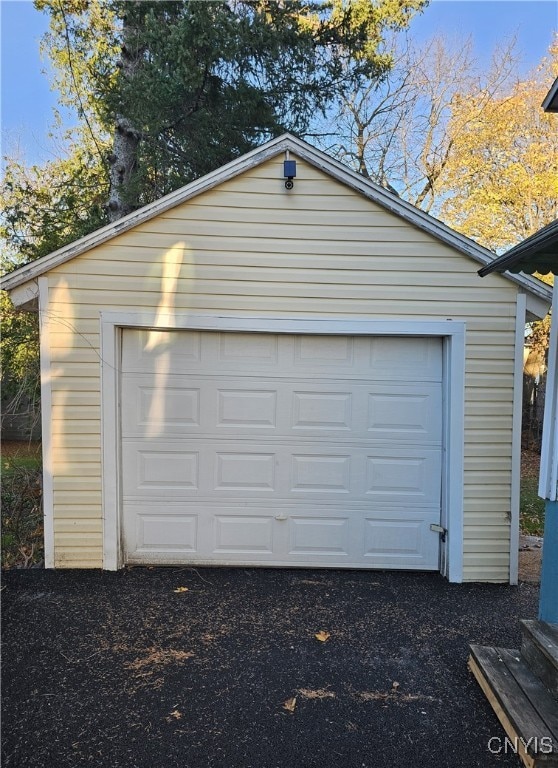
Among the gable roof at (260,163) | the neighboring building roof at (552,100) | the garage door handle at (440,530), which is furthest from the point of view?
the garage door handle at (440,530)

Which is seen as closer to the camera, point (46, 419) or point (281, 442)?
point (46, 419)

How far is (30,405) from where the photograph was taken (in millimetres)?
6762

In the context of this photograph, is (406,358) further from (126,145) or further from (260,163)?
(126,145)

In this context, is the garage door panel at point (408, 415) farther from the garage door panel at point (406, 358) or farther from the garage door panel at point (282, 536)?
the garage door panel at point (282, 536)

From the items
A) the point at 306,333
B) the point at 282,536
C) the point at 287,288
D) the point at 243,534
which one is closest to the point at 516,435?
the point at 306,333

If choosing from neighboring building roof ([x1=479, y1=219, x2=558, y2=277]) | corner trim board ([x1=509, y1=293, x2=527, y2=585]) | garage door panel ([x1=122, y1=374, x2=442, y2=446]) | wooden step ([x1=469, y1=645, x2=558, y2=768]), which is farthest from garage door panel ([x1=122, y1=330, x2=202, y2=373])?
wooden step ([x1=469, y1=645, x2=558, y2=768])

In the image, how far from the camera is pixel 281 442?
4598 millimetres

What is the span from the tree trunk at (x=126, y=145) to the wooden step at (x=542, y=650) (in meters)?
7.51

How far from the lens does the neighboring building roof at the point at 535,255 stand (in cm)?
270

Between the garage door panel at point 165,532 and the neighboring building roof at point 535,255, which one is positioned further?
the garage door panel at point 165,532

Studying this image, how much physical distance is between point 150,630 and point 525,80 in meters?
15.4

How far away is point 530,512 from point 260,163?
6704mm

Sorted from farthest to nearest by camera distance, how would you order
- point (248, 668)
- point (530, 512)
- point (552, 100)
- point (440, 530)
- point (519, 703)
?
point (530, 512)
point (440, 530)
point (248, 668)
point (552, 100)
point (519, 703)

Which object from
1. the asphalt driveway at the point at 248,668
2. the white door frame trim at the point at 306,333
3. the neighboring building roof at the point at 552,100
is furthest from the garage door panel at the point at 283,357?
the neighboring building roof at the point at 552,100
